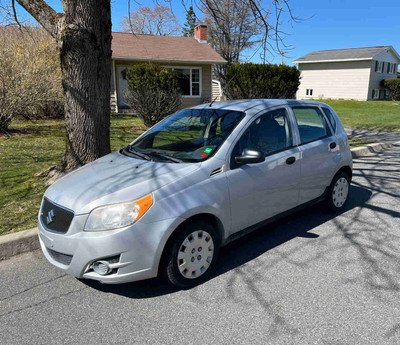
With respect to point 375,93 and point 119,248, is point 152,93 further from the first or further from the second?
point 375,93

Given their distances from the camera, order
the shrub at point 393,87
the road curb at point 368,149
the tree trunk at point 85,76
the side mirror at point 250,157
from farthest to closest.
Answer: the shrub at point 393,87
the road curb at point 368,149
the tree trunk at point 85,76
the side mirror at point 250,157

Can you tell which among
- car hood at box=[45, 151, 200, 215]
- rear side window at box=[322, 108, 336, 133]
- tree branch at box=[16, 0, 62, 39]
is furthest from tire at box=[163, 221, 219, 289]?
tree branch at box=[16, 0, 62, 39]

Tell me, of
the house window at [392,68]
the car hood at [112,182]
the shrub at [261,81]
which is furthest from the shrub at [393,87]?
the car hood at [112,182]

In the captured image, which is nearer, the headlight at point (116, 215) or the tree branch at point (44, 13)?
the headlight at point (116, 215)

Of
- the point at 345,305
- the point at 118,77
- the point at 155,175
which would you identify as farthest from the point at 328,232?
the point at 118,77

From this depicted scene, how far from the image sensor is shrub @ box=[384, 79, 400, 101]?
3703 cm

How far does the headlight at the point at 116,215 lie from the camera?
2922 mm

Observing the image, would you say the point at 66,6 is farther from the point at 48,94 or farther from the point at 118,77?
the point at 118,77

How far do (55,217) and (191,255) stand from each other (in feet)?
4.22

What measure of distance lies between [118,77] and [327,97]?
27863 millimetres

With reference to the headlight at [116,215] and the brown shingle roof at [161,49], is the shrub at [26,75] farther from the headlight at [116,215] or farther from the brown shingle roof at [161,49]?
the headlight at [116,215]

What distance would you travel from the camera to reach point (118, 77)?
20.3m

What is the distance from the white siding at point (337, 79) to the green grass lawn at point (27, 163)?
32.0 metres

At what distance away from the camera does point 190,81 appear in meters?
21.7
